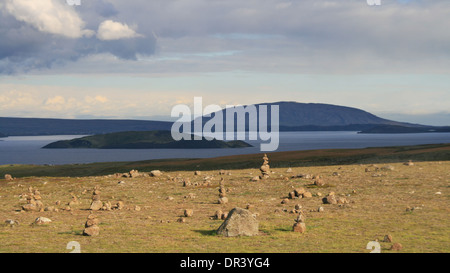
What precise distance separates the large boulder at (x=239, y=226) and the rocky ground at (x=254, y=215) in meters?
0.29

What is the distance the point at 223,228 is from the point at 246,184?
19.7 meters

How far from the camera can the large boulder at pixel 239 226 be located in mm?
18812

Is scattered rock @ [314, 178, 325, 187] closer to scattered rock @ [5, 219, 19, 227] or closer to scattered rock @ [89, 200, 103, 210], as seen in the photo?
scattered rock @ [89, 200, 103, 210]

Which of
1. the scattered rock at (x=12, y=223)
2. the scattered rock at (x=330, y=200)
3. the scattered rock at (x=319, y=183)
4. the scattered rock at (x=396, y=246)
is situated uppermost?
the scattered rock at (x=319, y=183)

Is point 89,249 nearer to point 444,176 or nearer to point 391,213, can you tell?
point 391,213

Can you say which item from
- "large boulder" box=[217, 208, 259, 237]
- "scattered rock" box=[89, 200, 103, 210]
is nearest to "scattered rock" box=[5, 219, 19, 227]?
"scattered rock" box=[89, 200, 103, 210]

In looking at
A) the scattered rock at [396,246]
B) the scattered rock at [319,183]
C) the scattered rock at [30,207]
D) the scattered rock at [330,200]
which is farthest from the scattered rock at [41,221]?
the scattered rock at [319,183]

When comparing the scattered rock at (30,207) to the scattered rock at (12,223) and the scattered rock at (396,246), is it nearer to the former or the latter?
the scattered rock at (12,223)

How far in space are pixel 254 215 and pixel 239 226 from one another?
8.84 feet

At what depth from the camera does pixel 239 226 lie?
18.8 m

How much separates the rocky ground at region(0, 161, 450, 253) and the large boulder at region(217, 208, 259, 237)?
0.94 feet

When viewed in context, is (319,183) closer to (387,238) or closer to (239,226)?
(239,226)

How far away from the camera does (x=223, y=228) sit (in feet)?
62.5
